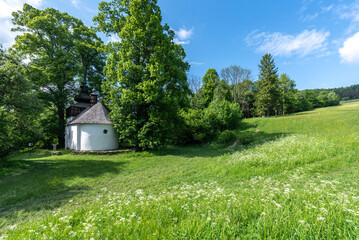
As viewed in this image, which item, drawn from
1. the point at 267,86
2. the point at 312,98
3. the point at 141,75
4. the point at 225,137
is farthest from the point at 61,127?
the point at 312,98

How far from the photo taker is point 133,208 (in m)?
3.23

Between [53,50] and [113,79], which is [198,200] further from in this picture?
[53,50]

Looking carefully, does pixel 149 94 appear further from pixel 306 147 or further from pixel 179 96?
pixel 306 147

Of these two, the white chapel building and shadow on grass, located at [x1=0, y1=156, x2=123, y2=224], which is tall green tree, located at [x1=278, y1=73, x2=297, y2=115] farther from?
shadow on grass, located at [x1=0, y1=156, x2=123, y2=224]

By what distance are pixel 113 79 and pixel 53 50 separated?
15.5 metres

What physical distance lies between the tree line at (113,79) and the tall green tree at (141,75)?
3.7 inches

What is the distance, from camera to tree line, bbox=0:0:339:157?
10773 mm

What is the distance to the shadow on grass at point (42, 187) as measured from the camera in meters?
5.38

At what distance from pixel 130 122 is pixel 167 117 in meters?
3.94

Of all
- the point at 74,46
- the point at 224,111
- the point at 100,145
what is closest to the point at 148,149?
the point at 100,145

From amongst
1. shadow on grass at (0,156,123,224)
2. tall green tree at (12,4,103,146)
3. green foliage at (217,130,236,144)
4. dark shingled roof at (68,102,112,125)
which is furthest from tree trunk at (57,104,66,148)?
green foliage at (217,130,236,144)

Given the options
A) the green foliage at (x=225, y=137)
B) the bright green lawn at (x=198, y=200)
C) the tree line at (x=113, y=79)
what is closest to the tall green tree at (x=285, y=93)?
the tree line at (x=113, y=79)

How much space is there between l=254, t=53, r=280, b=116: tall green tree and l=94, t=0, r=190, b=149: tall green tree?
28.5 meters

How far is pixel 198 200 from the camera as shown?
3.66m
